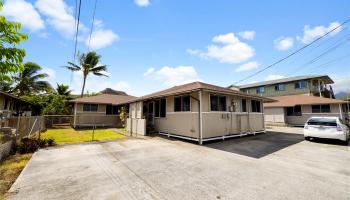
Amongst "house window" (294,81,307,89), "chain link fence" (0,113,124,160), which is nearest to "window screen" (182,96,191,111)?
"chain link fence" (0,113,124,160)

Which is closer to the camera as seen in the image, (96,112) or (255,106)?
(255,106)

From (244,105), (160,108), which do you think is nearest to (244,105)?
(244,105)

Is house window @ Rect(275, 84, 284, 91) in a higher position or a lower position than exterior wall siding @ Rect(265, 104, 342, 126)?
higher

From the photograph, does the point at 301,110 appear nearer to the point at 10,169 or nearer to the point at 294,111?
the point at 294,111

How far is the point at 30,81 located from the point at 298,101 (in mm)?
37661

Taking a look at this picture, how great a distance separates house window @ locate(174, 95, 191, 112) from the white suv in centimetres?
742

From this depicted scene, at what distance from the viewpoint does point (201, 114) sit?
924cm

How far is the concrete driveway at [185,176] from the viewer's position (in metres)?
3.62

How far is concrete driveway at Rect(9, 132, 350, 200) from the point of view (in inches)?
142

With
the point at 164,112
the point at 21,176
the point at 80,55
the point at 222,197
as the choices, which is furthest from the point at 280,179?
the point at 80,55

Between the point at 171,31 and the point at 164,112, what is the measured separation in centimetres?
586

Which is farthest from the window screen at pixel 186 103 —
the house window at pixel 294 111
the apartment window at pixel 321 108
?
the apartment window at pixel 321 108

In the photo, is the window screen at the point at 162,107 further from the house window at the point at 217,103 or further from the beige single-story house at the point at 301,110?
the beige single-story house at the point at 301,110

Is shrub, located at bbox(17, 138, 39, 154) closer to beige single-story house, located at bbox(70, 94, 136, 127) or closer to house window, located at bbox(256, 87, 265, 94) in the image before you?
beige single-story house, located at bbox(70, 94, 136, 127)
